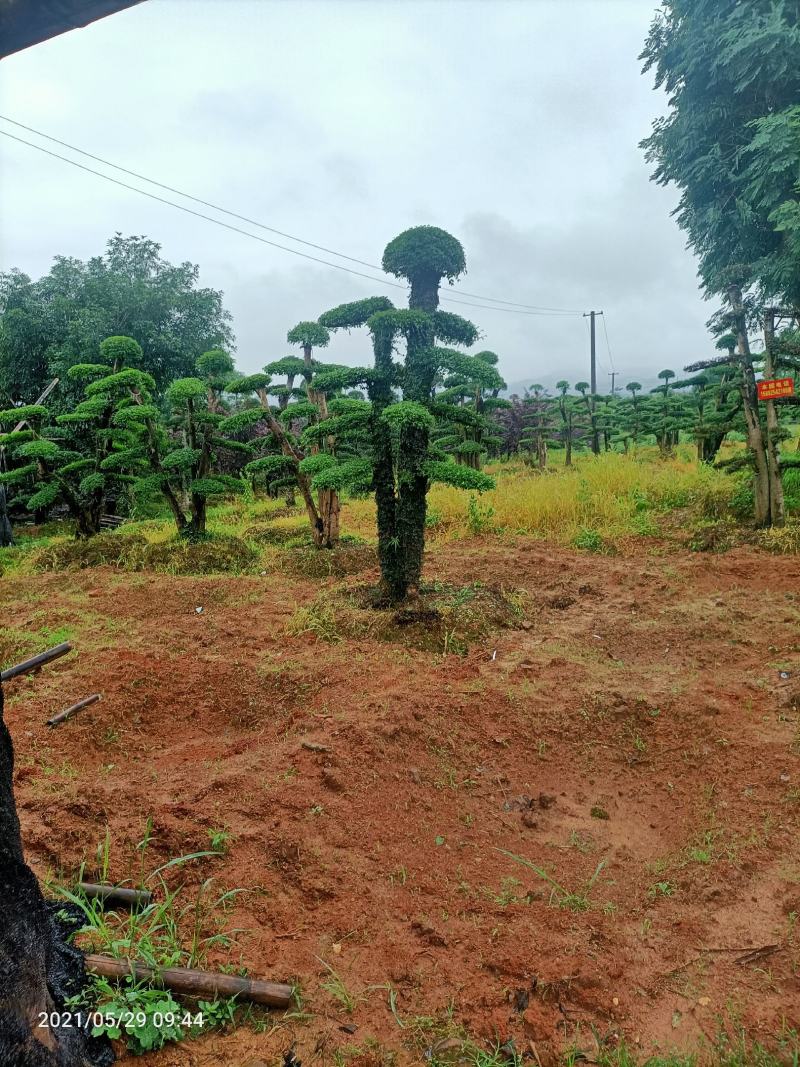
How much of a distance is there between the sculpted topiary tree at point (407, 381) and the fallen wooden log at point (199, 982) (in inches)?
124

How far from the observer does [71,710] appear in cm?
334

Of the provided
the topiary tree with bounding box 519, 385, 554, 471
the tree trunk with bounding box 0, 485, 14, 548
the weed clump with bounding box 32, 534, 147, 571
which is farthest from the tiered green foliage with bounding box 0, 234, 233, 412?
the topiary tree with bounding box 519, 385, 554, 471

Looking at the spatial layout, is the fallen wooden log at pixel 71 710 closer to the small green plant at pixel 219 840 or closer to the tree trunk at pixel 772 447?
the small green plant at pixel 219 840

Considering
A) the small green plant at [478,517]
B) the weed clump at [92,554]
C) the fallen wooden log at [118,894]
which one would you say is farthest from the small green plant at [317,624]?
the small green plant at [478,517]

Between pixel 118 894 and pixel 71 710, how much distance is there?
1.62 metres

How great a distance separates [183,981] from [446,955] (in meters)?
0.80

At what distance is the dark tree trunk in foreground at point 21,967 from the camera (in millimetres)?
1212

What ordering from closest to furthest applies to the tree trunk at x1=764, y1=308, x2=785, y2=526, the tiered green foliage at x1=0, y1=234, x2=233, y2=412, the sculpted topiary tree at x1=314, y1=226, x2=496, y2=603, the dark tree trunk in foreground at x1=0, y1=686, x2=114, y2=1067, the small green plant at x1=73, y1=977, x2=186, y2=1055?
Answer: the dark tree trunk in foreground at x1=0, y1=686, x2=114, y2=1067, the small green plant at x1=73, y1=977, x2=186, y2=1055, the sculpted topiary tree at x1=314, y1=226, x2=496, y2=603, the tree trunk at x1=764, y1=308, x2=785, y2=526, the tiered green foliage at x1=0, y1=234, x2=233, y2=412

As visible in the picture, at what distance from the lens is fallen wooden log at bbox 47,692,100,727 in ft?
10.7

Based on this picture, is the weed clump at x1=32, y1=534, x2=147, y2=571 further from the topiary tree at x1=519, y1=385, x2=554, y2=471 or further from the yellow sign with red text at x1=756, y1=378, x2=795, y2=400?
the topiary tree at x1=519, y1=385, x2=554, y2=471

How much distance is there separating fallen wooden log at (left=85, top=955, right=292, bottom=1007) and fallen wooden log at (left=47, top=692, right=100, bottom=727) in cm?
186

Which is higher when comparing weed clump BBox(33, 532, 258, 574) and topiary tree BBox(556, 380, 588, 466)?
topiary tree BBox(556, 380, 588, 466)

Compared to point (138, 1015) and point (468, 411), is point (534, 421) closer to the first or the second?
point (468, 411)

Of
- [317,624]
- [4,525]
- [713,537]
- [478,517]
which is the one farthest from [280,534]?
[4,525]
